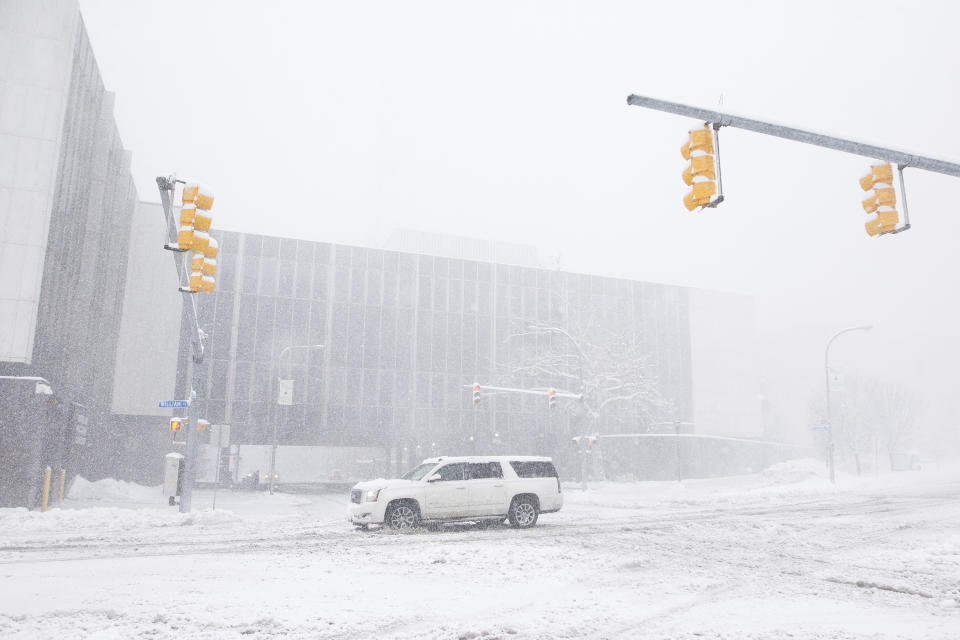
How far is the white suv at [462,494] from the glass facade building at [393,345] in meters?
34.1

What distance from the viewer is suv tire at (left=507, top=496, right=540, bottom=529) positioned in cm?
1781

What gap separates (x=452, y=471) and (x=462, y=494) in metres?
0.60

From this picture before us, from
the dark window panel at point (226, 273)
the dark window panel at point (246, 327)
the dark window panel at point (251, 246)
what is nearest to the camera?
the dark window panel at point (246, 327)

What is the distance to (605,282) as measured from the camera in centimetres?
6525

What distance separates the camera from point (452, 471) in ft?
57.5

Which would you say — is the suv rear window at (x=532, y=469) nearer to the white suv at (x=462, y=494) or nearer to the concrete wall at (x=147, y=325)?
the white suv at (x=462, y=494)

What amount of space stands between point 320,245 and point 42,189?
32659 mm

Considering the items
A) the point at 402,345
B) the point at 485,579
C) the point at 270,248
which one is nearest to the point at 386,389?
the point at 402,345

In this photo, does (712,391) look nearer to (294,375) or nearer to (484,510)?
(294,375)

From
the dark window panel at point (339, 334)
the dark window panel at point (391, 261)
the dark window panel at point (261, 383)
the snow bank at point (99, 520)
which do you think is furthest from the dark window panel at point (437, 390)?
the snow bank at point (99, 520)

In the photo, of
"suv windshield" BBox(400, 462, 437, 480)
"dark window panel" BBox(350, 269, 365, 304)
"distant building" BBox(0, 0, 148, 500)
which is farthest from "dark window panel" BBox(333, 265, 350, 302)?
"suv windshield" BBox(400, 462, 437, 480)

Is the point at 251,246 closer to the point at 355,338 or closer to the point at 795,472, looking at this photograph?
the point at 355,338

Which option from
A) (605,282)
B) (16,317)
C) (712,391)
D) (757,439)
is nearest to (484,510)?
(16,317)

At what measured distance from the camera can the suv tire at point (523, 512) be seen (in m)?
17.8
